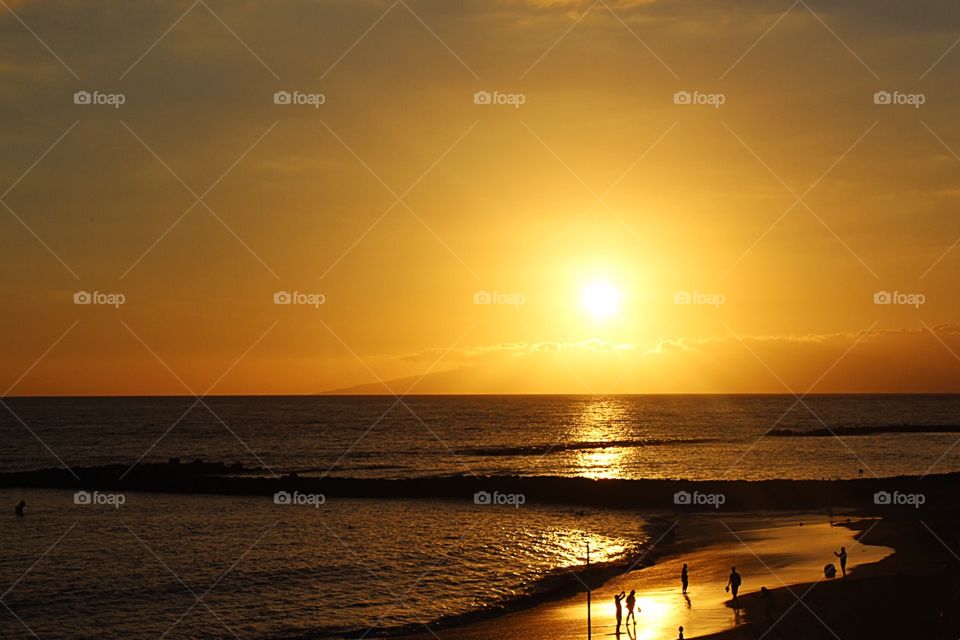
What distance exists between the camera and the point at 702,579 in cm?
3588

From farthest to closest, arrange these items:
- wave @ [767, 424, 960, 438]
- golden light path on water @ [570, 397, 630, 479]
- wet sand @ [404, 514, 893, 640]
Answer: wave @ [767, 424, 960, 438]
golden light path on water @ [570, 397, 630, 479]
wet sand @ [404, 514, 893, 640]

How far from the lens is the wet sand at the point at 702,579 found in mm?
27969

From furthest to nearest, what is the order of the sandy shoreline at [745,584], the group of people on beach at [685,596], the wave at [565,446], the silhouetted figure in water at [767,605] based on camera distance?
the wave at [565,446]
the silhouetted figure in water at [767,605]
the group of people on beach at [685,596]
the sandy shoreline at [745,584]

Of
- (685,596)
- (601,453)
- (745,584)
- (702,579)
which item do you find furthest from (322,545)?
(601,453)

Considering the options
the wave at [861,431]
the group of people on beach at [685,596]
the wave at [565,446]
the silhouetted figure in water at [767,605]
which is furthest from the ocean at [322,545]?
the wave at [861,431]

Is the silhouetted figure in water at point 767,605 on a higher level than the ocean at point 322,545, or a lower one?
lower

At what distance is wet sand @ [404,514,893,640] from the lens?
1101 inches

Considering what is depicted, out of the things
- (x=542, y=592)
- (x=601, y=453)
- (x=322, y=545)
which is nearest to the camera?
(x=542, y=592)

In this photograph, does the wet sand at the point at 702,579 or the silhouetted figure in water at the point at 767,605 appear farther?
the wet sand at the point at 702,579

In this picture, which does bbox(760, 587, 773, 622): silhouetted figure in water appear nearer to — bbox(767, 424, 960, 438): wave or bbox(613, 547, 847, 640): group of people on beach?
bbox(613, 547, 847, 640): group of people on beach

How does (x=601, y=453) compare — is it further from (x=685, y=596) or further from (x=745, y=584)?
(x=685, y=596)

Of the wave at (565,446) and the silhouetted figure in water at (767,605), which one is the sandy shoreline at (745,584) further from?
the wave at (565,446)

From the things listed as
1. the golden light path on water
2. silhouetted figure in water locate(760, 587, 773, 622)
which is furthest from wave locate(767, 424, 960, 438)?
silhouetted figure in water locate(760, 587, 773, 622)

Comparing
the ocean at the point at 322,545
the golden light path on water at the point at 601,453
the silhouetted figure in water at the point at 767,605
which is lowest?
the silhouetted figure in water at the point at 767,605
